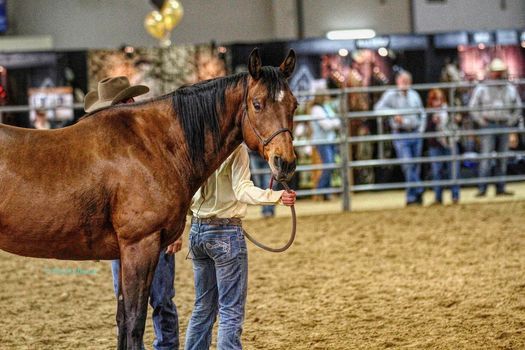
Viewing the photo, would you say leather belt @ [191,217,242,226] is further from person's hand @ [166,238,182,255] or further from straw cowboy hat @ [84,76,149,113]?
straw cowboy hat @ [84,76,149,113]

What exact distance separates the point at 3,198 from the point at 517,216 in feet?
25.1

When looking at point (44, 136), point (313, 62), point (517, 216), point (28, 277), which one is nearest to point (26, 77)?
point (313, 62)

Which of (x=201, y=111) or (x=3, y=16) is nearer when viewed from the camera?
(x=201, y=111)

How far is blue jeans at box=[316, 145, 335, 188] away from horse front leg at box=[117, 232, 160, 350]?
8.65m

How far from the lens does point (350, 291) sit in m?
6.45

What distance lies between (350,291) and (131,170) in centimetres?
308

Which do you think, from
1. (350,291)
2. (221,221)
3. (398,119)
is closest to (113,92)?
(221,221)

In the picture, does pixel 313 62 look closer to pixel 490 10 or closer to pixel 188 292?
pixel 490 10

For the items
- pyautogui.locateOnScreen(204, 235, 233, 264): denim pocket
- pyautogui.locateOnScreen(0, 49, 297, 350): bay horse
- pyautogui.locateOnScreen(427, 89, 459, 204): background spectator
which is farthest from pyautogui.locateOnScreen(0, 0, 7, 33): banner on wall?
pyautogui.locateOnScreen(204, 235, 233, 264): denim pocket

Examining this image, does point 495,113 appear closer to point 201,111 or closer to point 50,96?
point 50,96

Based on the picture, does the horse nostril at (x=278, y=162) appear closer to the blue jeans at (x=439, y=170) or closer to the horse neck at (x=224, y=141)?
the horse neck at (x=224, y=141)

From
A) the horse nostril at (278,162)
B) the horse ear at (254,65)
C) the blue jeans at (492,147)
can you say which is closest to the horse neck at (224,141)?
the horse ear at (254,65)

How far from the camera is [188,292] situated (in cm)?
672

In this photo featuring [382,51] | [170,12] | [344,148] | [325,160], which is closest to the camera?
[344,148]
